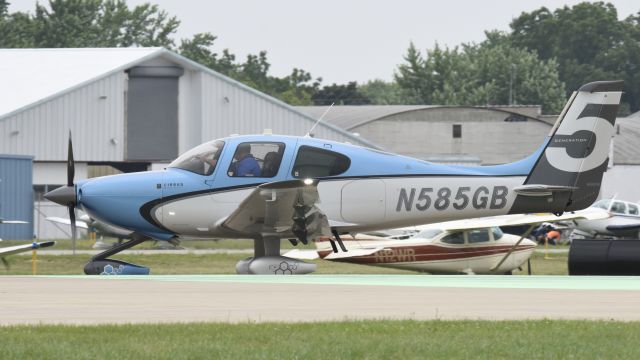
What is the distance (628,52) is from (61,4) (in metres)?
59.7

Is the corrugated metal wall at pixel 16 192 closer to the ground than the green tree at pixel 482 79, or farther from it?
closer to the ground

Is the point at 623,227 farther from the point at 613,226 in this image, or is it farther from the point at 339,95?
the point at 339,95

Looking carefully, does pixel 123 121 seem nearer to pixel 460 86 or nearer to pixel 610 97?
pixel 610 97

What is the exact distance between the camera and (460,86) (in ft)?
374

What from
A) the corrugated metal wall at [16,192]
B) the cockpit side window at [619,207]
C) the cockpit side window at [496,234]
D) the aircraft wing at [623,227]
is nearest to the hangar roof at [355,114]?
the cockpit side window at [619,207]

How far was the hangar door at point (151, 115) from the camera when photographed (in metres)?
49.7

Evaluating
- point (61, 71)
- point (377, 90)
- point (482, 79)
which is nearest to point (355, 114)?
point (61, 71)

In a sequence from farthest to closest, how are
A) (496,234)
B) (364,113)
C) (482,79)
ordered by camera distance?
(482,79), (364,113), (496,234)

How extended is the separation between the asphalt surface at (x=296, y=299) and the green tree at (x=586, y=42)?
115221 mm

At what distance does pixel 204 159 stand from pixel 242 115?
101 feet

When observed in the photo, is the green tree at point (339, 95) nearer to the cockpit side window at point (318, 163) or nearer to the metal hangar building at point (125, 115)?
the metal hangar building at point (125, 115)

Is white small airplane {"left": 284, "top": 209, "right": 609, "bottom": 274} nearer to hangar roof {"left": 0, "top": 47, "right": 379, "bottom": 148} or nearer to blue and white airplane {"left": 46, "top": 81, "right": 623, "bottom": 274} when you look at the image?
blue and white airplane {"left": 46, "top": 81, "right": 623, "bottom": 274}

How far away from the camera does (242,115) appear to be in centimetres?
5122

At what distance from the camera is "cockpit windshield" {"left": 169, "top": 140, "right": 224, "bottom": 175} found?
2041 cm
